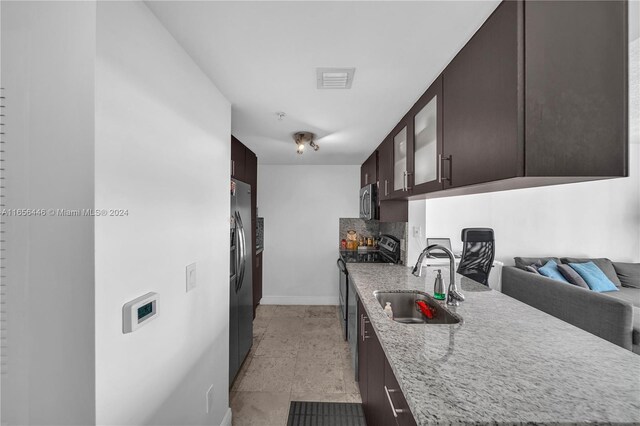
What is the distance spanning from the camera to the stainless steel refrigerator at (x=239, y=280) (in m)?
2.23

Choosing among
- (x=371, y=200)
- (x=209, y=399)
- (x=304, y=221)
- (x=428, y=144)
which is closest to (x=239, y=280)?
(x=209, y=399)

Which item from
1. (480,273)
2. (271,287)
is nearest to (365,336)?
(480,273)

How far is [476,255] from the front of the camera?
10.9 feet

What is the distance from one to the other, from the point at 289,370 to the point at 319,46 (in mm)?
2689

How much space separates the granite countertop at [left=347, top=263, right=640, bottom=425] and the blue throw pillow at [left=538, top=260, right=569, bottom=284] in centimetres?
238

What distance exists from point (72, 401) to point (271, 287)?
3688 mm

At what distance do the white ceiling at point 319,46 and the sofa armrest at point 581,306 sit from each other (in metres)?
2.34

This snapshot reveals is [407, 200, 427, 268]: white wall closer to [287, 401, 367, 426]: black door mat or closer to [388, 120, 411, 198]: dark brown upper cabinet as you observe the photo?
[388, 120, 411, 198]: dark brown upper cabinet

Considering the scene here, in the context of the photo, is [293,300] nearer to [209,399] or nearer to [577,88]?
[209,399]

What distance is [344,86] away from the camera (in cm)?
156

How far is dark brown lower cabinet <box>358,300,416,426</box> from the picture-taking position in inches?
40.0

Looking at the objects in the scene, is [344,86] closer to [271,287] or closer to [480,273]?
[480,273]

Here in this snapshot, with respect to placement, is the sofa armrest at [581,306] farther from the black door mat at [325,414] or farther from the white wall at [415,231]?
the black door mat at [325,414]

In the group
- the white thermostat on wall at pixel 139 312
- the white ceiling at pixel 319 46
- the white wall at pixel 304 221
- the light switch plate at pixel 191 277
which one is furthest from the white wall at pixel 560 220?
the white thermostat on wall at pixel 139 312
